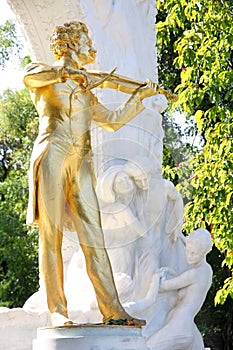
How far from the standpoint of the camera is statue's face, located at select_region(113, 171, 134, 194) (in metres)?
7.19

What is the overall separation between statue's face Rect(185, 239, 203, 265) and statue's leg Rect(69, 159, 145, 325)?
1.34 meters

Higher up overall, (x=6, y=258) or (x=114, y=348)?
(x=6, y=258)

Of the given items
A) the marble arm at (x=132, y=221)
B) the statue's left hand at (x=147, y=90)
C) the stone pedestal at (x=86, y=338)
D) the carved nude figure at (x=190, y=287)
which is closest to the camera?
the stone pedestal at (x=86, y=338)

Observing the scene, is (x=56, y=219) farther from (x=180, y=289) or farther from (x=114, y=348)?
(x=180, y=289)

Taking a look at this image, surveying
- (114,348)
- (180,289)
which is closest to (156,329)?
(180,289)

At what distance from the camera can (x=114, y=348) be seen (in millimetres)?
5445

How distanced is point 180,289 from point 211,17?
341 cm

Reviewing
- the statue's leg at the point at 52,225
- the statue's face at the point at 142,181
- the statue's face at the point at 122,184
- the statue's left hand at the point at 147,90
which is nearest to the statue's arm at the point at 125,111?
the statue's left hand at the point at 147,90

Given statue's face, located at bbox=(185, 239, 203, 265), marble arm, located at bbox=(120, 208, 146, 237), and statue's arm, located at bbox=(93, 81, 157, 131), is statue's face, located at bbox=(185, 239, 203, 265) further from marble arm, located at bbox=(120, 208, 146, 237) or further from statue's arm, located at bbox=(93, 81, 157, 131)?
statue's arm, located at bbox=(93, 81, 157, 131)

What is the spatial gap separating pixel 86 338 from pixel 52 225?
29.1 inches

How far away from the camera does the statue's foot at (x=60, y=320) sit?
218 inches

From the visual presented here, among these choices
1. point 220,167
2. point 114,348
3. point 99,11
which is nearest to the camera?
point 114,348

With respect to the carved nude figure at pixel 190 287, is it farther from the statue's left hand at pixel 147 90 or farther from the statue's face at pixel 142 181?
the statue's left hand at pixel 147 90

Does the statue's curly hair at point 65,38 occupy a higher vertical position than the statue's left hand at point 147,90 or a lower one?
higher
